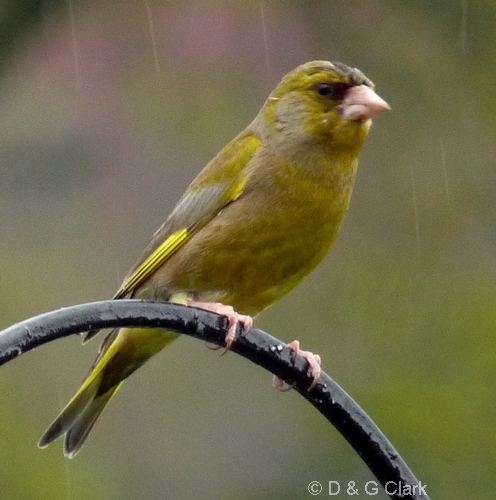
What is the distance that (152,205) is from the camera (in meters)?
5.43

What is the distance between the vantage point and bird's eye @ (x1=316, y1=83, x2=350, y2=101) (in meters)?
3.43

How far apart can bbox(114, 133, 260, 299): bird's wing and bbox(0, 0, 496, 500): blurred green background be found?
1355mm

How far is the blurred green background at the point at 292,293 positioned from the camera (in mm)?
4742

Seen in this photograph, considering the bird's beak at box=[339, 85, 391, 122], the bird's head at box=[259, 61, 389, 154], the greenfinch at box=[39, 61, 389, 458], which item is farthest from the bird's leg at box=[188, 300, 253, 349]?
the bird's beak at box=[339, 85, 391, 122]

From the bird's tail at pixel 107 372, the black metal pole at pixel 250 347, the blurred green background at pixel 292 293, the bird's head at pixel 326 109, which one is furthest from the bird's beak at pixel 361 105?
the blurred green background at pixel 292 293

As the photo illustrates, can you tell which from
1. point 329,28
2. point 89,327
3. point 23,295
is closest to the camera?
point 89,327

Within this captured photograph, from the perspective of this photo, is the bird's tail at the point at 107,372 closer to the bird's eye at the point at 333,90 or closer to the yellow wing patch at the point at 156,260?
the yellow wing patch at the point at 156,260

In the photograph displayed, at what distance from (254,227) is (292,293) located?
207 cm

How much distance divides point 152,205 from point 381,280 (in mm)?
1213

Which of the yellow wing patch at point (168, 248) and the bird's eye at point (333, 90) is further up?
the bird's eye at point (333, 90)

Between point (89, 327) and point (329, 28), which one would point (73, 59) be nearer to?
point (329, 28)

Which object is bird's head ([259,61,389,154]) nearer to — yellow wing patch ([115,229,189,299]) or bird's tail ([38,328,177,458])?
yellow wing patch ([115,229,189,299])

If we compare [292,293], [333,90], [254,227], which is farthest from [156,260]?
[292,293]

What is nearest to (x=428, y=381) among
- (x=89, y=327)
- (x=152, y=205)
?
(x=152, y=205)
